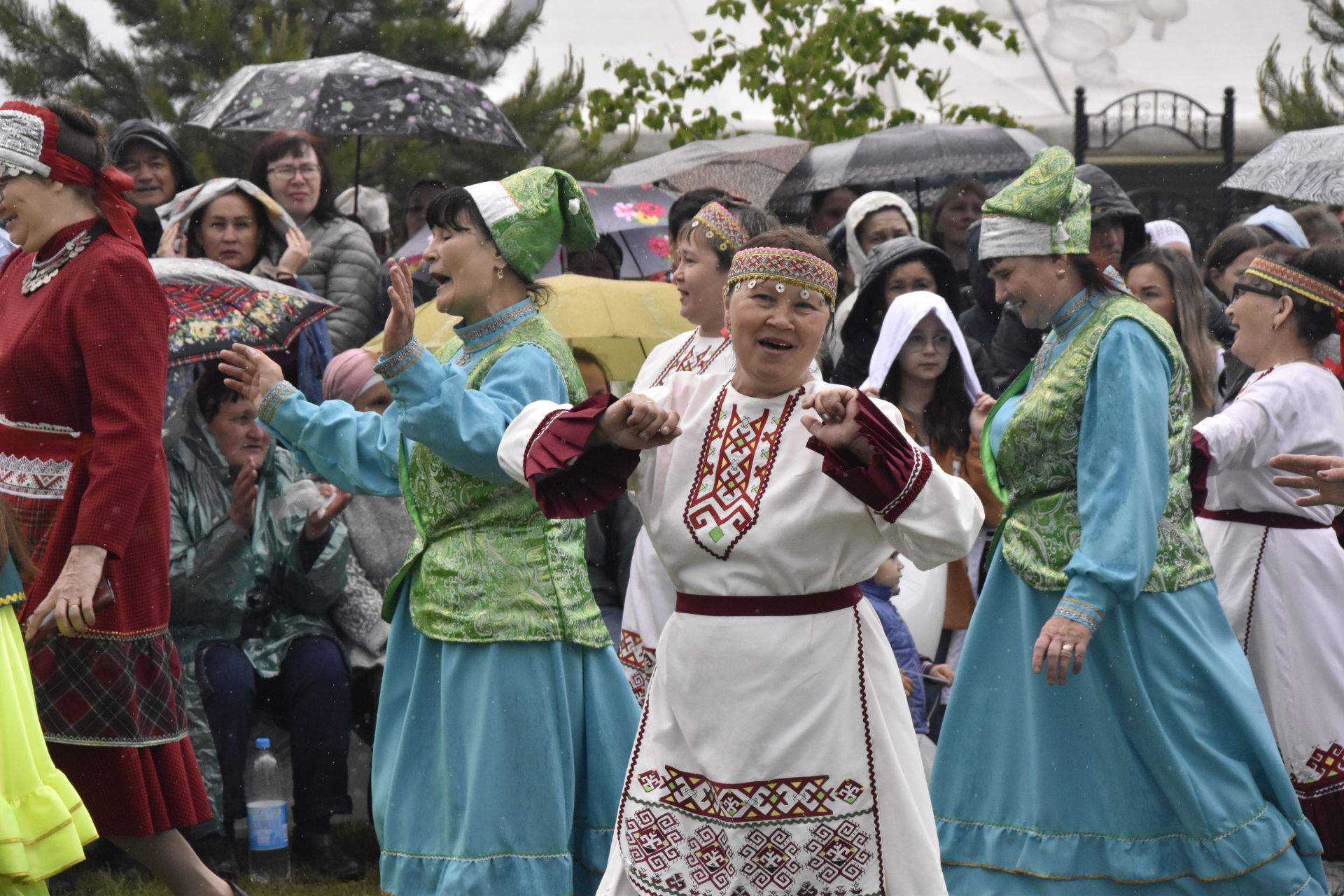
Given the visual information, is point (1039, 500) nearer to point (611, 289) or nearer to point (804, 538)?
point (804, 538)

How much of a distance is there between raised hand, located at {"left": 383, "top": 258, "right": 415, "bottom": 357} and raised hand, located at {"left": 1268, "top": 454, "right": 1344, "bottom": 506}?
2168 mm

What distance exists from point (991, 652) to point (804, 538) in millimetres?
1513

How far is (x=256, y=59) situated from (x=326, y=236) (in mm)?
6887

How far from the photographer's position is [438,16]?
15.6 m

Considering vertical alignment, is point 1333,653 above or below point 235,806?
above

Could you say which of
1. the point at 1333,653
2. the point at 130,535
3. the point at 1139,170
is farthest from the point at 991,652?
the point at 1139,170

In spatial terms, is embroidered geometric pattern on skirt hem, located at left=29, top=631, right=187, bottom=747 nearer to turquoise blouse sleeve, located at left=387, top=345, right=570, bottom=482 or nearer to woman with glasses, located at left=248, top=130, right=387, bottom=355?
turquoise blouse sleeve, located at left=387, top=345, right=570, bottom=482

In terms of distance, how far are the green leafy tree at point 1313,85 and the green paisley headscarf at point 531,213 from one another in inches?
623

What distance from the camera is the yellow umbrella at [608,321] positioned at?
23.8ft

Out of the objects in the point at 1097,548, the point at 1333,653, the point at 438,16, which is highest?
the point at 438,16

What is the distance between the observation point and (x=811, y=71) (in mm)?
16203

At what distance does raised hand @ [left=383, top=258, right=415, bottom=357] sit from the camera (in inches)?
170

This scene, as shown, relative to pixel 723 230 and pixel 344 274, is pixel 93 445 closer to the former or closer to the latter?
pixel 723 230

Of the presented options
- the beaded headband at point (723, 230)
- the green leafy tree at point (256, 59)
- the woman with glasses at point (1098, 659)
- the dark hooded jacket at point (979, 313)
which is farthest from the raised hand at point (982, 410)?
the green leafy tree at point (256, 59)
